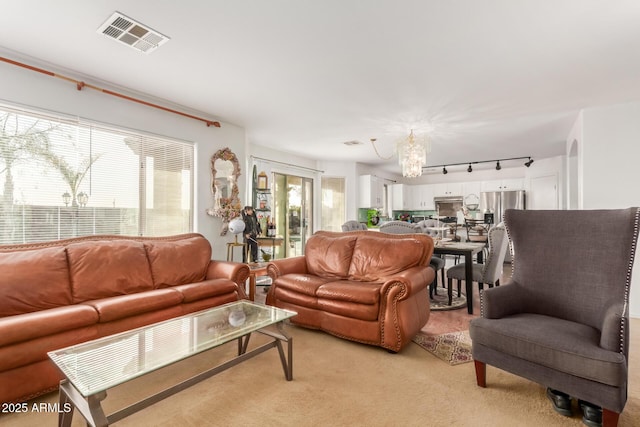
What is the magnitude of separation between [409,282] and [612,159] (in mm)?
3205

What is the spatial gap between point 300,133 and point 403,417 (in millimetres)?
4199

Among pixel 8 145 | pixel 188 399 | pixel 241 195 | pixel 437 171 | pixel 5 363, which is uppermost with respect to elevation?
pixel 437 171

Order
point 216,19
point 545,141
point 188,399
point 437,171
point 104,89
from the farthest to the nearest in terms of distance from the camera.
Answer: point 437,171 → point 545,141 → point 104,89 → point 216,19 → point 188,399

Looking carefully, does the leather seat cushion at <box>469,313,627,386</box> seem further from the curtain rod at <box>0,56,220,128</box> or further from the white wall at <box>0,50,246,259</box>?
the curtain rod at <box>0,56,220,128</box>

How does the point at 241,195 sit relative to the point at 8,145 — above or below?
below

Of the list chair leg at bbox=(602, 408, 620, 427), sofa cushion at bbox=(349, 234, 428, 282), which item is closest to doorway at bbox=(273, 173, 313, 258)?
sofa cushion at bbox=(349, 234, 428, 282)

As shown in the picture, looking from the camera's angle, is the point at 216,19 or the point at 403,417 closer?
the point at 403,417

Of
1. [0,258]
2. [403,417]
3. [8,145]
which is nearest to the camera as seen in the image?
[403,417]

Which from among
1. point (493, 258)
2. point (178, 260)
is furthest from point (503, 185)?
point (178, 260)

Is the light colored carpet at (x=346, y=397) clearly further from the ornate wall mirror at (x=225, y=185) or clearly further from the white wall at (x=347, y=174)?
the white wall at (x=347, y=174)

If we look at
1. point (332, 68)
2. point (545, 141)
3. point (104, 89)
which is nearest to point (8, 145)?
point (104, 89)

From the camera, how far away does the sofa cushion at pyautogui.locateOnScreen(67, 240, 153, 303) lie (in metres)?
2.62

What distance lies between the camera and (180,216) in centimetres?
404

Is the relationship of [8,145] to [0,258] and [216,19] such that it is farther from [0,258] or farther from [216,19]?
[216,19]
